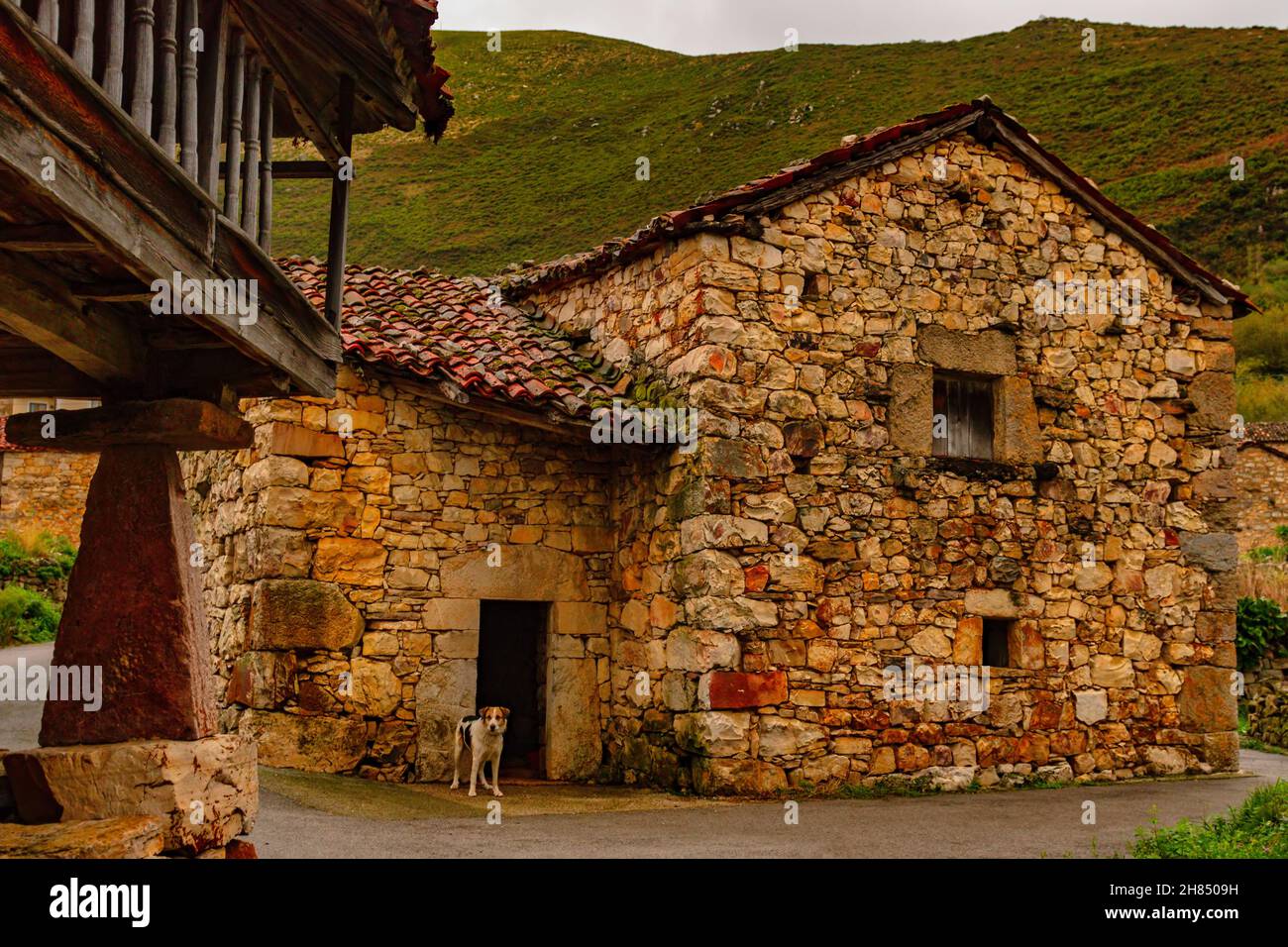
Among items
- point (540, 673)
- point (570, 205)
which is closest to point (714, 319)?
point (540, 673)

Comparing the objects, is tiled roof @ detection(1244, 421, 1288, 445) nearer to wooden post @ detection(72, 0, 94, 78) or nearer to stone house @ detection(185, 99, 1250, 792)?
stone house @ detection(185, 99, 1250, 792)

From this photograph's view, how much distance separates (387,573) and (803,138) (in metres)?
35.0

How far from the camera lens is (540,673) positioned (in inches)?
443

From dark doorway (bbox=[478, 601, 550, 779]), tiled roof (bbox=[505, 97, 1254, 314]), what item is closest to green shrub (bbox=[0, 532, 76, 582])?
dark doorway (bbox=[478, 601, 550, 779])

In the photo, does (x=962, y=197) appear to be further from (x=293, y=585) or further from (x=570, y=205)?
(x=570, y=205)

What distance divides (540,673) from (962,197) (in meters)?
5.79

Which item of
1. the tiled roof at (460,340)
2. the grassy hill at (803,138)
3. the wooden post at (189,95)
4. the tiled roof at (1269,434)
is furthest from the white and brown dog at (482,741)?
the grassy hill at (803,138)

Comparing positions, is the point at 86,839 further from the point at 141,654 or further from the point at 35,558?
the point at 35,558

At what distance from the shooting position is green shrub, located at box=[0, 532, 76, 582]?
19.2 meters

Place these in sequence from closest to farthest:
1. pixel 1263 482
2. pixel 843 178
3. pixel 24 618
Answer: pixel 843 178 → pixel 24 618 → pixel 1263 482

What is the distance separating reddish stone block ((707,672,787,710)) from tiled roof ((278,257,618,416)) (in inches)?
100

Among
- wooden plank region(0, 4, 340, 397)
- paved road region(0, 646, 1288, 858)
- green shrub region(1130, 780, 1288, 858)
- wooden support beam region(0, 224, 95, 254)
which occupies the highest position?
wooden plank region(0, 4, 340, 397)

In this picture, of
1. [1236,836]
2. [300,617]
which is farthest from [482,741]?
[1236,836]

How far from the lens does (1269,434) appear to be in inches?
1034
